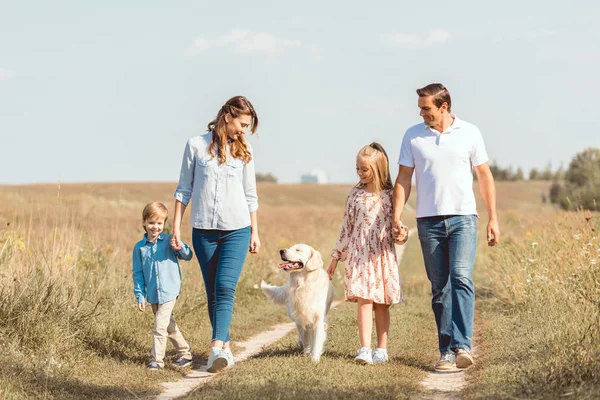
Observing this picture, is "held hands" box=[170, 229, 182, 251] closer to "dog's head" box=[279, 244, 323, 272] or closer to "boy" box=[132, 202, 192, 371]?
"boy" box=[132, 202, 192, 371]

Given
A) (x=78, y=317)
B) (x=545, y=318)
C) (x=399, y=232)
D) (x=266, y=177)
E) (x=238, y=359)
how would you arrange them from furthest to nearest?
(x=266, y=177)
(x=545, y=318)
(x=238, y=359)
(x=78, y=317)
(x=399, y=232)

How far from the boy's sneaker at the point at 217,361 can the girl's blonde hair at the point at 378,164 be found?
2.09 metres

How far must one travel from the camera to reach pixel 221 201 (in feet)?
25.8

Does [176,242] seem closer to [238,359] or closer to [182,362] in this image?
[182,362]

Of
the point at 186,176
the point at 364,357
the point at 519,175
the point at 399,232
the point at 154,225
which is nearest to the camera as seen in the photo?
the point at 364,357

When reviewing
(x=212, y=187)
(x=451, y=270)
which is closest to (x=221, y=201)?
(x=212, y=187)

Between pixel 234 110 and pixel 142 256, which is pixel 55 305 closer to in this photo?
pixel 142 256

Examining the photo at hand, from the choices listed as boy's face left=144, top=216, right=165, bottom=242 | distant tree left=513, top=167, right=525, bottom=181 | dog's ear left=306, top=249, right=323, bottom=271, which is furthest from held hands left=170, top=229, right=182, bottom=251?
distant tree left=513, top=167, right=525, bottom=181

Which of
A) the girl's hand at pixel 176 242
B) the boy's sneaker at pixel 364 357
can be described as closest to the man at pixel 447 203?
the boy's sneaker at pixel 364 357

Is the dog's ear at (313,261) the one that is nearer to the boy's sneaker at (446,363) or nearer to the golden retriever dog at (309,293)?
the golden retriever dog at (309,293)

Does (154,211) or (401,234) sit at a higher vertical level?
(154,211)

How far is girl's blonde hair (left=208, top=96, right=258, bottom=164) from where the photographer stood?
7.89m

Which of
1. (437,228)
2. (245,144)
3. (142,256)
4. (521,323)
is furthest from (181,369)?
(521,323)

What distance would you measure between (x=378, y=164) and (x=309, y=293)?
55.5 inches
